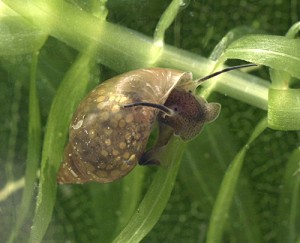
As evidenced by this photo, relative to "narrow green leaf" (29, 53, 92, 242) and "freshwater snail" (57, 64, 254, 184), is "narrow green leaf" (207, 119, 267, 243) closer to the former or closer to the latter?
"freshwater snail" (57, 64, 254, 184)

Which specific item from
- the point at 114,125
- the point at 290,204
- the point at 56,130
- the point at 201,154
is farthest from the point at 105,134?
the point at 290,204

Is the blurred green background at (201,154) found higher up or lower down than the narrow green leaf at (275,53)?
lower down

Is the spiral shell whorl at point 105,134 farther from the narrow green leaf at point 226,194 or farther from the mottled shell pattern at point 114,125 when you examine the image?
the narrow green leaf at point 226,194

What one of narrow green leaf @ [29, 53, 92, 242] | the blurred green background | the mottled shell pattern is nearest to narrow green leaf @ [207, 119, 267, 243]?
the blurred green background

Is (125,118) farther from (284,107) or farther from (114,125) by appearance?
(284,107)

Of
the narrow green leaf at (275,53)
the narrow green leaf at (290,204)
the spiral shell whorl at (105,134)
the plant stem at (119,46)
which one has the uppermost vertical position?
the narrow green leaf at (275,53)

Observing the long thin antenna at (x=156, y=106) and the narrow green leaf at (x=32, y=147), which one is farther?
the narrow green leaf at (x=32, y=147)

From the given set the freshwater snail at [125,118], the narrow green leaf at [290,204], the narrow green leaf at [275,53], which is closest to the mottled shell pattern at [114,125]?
the freshwater snail at [125,118]

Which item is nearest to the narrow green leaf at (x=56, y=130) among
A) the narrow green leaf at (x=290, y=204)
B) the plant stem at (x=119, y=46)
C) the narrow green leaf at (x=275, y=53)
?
the plant stem at (x=119, y=46)
